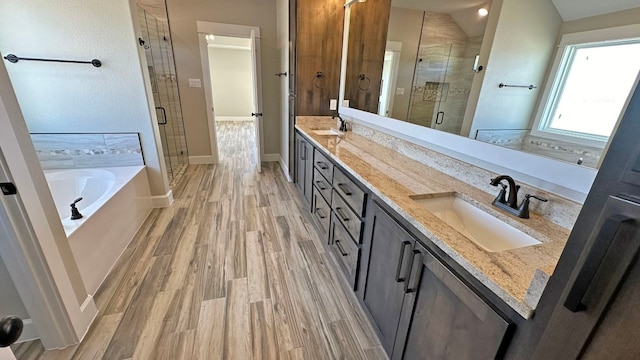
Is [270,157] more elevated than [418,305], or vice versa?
[418,305]

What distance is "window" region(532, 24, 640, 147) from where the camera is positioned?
841mm

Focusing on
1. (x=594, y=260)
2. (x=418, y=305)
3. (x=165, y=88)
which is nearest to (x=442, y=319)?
(x=418, y=305)

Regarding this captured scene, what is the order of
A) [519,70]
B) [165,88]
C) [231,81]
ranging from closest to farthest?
[519,70]
[165,88]
[231,81]

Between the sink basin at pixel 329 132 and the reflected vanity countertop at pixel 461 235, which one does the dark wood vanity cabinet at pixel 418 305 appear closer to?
the reflected vanity countertop at pixel 461 235

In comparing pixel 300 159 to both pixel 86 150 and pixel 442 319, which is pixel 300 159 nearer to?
pixel 86 150

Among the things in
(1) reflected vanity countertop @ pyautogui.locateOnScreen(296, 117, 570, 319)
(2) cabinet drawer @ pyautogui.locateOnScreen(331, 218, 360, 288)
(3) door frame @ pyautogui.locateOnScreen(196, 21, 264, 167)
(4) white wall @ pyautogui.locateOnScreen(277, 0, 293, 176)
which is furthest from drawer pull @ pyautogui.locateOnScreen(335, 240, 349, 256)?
(3) door frame @ pyautogui.locateOnScreen(196, 21, 264, 167)

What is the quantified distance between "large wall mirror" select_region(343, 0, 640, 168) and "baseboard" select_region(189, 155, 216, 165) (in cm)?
348

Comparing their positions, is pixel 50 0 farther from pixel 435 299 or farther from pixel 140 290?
pixel 435 299

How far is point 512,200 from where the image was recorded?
1.12 metres

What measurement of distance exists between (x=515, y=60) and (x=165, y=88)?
13.3 ft

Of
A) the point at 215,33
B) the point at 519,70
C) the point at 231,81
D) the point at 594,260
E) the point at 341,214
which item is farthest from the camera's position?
the point at 231,81

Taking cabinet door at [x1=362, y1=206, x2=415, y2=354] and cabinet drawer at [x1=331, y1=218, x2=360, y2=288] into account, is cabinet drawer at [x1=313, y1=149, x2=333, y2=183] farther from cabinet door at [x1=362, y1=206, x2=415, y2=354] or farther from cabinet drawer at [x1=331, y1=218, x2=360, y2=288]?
cabinet door at [x1=362, y1=206, x2=415, y2=354]

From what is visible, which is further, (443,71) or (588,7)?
(443,71)

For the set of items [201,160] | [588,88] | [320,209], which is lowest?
[201,160]
